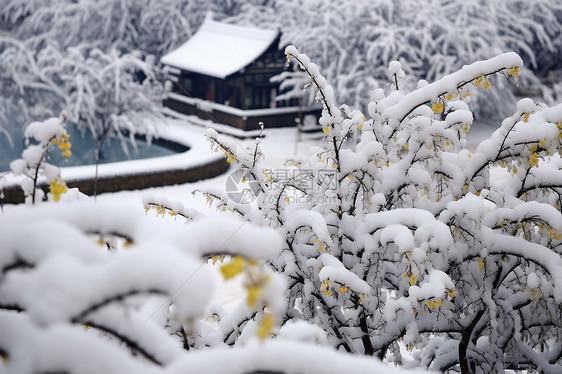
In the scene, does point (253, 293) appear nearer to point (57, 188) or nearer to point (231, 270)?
point (231, 270)

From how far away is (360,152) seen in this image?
3938mm

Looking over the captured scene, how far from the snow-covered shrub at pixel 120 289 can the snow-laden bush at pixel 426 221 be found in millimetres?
1860

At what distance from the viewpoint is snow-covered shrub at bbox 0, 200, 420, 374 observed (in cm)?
137

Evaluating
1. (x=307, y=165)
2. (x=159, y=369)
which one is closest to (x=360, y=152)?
(x=307, y=165)

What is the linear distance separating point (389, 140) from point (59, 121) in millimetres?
2232

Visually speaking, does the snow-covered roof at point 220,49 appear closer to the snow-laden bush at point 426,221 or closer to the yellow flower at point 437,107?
the snow-laden bush at point 426,221

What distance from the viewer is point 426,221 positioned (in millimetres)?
3408

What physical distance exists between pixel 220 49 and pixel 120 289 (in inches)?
871

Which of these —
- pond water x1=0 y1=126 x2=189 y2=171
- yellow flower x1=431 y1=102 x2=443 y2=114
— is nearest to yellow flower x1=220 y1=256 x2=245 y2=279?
yellow flower x1=431 y1=102 x2=443 y2=114

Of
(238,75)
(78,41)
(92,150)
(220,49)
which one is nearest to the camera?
(92,150)

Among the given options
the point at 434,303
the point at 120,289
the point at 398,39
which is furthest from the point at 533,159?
the point at 398,39

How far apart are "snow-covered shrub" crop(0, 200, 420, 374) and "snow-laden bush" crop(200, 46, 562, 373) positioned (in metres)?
1.86

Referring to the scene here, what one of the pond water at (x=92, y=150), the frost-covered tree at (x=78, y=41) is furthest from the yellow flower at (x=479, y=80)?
the frost-covered tree at (x=78, y=41)

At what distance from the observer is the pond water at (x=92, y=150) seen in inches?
698
